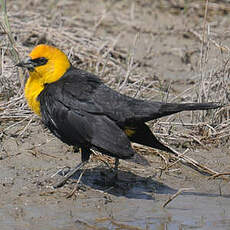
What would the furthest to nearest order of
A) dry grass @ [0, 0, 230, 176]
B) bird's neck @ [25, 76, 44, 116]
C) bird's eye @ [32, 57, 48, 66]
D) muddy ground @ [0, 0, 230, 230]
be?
dry grass @ [0, 0, 230, 176]
bird's eye @ [32, 57, 48, 66]
bird's neck @ [25, 76, 44, 116]
muddy ground @ [0, 0, 230, 230]

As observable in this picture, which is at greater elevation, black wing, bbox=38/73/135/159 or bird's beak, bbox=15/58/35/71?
bird's beak, bbox=15/58/35/71

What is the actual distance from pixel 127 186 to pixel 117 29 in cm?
405

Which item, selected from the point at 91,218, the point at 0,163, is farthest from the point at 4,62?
the point at 91,218

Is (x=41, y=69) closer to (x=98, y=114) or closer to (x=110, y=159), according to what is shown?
(x=98, y=114)

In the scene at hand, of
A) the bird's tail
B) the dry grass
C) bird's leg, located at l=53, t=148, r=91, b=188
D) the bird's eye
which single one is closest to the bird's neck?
the bird's eye

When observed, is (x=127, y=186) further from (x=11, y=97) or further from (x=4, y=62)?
(x=4, y=62)

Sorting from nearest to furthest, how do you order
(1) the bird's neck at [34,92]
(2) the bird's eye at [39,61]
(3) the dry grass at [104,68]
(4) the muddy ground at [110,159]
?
1. (4) the muddy ground at [110,159]
2. (1) the bird's neck at [34,92]
3. (2) the bird's eye at [39,61]
4. (3) the dry grass at [104,68]

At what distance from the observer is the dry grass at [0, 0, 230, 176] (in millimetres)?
6227

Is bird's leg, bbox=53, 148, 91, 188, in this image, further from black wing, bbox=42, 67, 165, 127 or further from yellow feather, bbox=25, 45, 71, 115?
yellow feather, bbox=25, 45, 71, 115

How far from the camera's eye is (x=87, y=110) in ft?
16.5

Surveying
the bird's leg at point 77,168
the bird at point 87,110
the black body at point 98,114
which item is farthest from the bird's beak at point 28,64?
the bird's leg at point 77,168

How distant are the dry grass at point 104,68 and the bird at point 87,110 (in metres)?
0.86

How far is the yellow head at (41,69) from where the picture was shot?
5320mm

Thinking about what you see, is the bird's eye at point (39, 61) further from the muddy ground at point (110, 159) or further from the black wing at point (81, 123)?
the muddy ground at point (110, 159)
